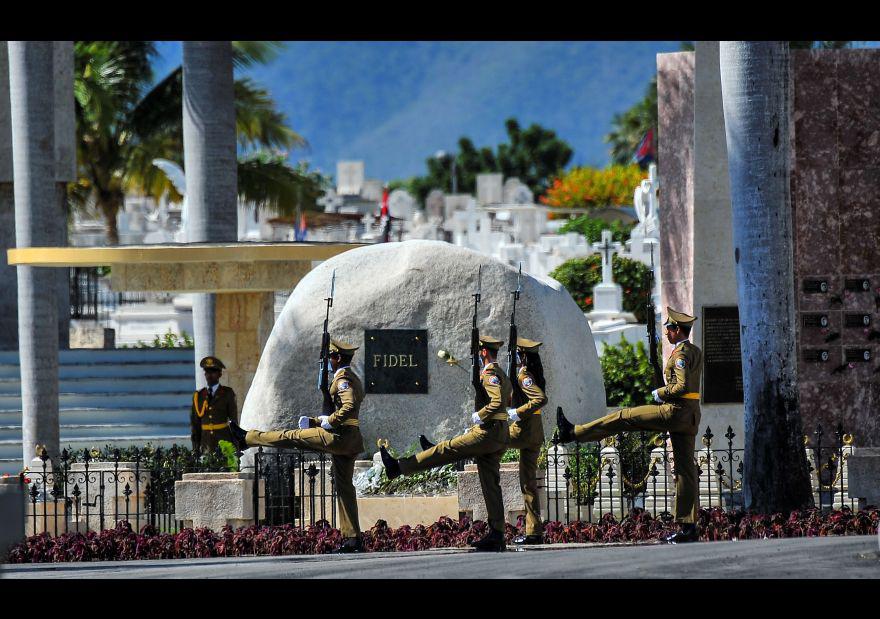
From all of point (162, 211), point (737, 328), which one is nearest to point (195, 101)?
point (737, 328)

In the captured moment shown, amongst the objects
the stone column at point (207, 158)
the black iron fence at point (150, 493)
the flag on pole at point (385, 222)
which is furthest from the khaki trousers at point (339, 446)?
the flag on pole at point (385, 222)

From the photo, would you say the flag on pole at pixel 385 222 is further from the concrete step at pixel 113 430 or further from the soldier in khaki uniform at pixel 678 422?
the soldier in khaki uniform at pixel 678 422

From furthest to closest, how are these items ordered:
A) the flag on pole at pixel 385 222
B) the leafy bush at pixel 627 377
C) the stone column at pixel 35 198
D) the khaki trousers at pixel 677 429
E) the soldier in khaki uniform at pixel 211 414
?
the flag on pole at pixel 385 222 < the leafy bush at pixel 627 377 < the stone column at pixel 35 198 < the soldier in khaki uniform at pixel 211 414 < the khaki trousers at pixel 677 429

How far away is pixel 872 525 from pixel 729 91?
3747 millimetres

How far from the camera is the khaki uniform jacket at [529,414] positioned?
11.8 metres

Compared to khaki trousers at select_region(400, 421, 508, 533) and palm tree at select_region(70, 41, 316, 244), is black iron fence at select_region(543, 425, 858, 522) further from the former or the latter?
palm tree at select_region(70, 41, 316, 244)

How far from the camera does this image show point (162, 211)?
67875 millimetres

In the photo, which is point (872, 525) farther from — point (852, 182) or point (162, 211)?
point (162, 211)

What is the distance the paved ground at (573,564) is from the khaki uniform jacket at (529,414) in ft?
2.81

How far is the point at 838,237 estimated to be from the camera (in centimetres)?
1609

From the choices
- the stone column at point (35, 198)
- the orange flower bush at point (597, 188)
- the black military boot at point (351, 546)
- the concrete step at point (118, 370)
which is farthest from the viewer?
the orange flower bush at point (597, 188)

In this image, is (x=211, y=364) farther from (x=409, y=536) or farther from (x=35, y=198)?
(x=409, y=536)

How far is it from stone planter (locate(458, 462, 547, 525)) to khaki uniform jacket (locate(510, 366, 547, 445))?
1292 millimetres

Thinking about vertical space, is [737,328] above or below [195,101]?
below
